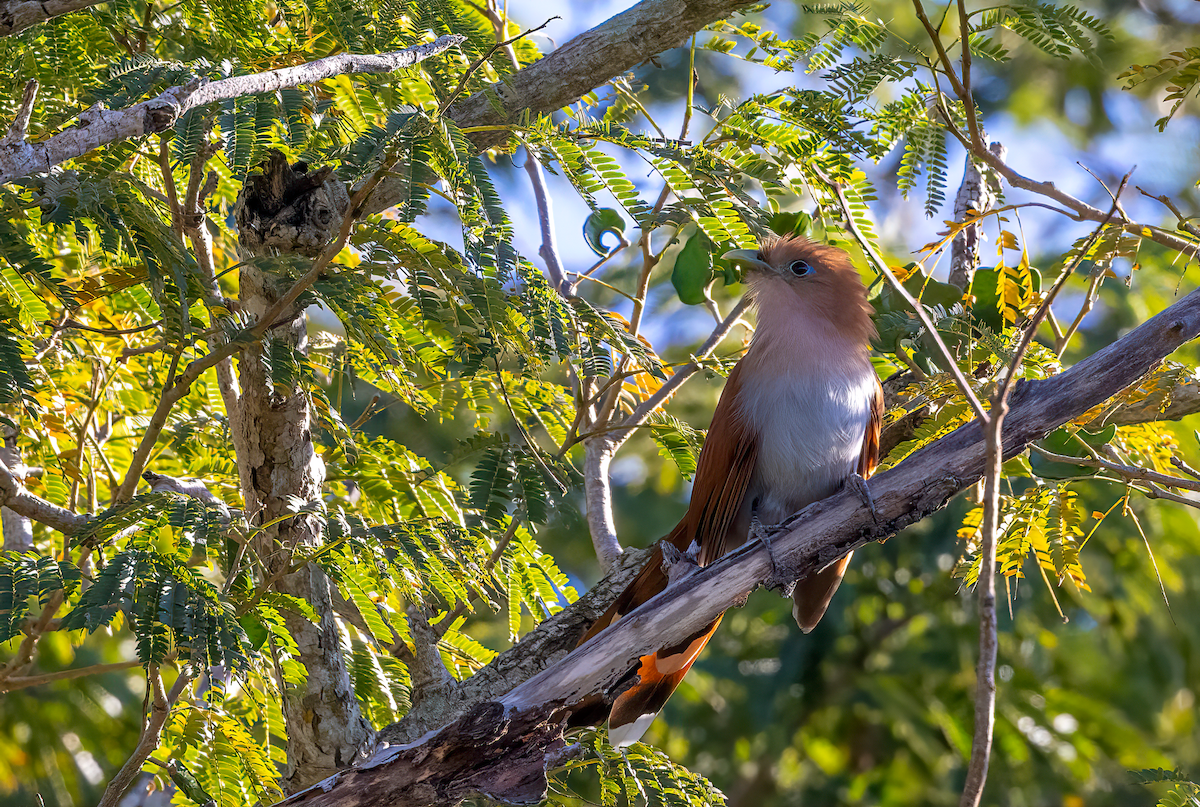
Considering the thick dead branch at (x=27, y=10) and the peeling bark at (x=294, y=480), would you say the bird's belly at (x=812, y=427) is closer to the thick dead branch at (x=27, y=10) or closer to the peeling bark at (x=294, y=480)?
the peeling bark at (x=294, y=480)

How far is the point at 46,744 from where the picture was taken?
626cm

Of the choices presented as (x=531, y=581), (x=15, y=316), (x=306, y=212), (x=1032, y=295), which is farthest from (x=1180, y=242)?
(x=15, y=316)

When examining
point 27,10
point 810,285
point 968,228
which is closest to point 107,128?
point 27,10

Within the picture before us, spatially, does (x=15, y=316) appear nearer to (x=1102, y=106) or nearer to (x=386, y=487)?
(x=386, y=487)

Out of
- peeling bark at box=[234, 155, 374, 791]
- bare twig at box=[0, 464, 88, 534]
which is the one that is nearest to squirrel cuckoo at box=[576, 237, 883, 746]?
peeling bark at box=[234, 155, 374, 791]

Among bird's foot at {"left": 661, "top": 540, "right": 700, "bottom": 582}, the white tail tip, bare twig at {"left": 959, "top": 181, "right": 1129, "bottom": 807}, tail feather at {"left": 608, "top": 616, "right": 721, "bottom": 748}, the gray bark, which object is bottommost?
bare twig at {"left": 959, "top": 181, "right": 1129, "bottom": 807}

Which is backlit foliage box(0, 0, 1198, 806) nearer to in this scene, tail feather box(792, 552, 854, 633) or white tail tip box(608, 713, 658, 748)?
white tail tip box(608, 713, 658, 748)

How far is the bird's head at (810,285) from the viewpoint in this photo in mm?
A: 3547

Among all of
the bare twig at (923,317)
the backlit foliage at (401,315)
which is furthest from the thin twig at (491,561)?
the bare twig at (923,317)

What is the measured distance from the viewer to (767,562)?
2.69 meters

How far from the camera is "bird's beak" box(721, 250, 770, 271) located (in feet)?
10.1

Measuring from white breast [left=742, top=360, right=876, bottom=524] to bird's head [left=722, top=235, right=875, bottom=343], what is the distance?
0.67ft

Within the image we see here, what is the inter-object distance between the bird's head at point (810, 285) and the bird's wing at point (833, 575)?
0.27 m

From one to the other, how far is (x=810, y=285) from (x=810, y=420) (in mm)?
576
